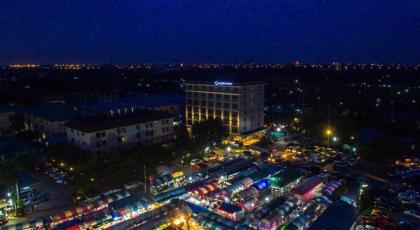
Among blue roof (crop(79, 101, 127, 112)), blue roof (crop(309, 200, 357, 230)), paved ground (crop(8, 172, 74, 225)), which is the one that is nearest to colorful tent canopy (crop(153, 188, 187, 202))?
paved ground (crop(8, 172, 74, 225))

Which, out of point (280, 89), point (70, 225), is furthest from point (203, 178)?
point (280, 89)

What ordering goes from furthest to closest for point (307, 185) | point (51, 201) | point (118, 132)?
point (118, 132) → point (307, 185) → point (51, 201)

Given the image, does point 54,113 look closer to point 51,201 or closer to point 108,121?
point 108,121

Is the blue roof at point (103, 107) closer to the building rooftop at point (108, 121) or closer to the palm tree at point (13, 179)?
the building rooftop at point (108, 121)

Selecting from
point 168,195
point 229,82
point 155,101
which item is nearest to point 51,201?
point 168,195

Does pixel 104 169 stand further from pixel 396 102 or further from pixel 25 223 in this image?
pixel 396 102

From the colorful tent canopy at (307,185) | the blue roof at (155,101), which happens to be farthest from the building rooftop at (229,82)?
the colorful tent canopy at (307,185)
